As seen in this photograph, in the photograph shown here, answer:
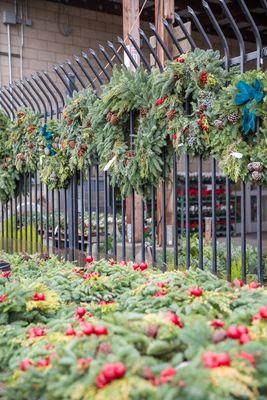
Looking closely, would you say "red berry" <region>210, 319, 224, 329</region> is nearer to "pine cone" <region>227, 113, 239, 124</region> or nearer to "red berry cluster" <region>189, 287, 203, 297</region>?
"red berry cluster" <region>189, 287, 203, 297</region>

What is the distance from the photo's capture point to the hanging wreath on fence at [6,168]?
7.08 meters

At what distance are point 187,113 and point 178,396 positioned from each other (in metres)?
2.96

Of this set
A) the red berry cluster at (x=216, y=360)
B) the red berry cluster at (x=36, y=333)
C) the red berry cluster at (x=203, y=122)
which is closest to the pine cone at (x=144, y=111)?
the red berry cluster at (x=203, y=122)

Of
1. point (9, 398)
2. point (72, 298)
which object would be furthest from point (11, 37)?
point (9, 398)

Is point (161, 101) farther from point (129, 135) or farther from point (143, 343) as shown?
point (143, 343)

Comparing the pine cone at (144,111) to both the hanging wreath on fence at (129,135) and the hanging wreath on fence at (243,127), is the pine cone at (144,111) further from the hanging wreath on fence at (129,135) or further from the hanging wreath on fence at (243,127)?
the hanging wreath on fence at (243,127)

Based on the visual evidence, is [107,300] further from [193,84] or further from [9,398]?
[193,84]

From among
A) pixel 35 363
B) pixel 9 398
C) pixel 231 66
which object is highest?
pixel 231 66

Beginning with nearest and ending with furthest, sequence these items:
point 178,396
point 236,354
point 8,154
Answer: point 178,396
point 236,354
point 8,154

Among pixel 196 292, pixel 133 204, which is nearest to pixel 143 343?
pixel 196 292

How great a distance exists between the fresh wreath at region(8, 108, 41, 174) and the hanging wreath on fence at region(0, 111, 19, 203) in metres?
0.16

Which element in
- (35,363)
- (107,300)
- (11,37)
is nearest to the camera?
(35,363)

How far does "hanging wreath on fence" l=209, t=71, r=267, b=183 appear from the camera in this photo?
364 cm

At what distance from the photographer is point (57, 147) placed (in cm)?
610
